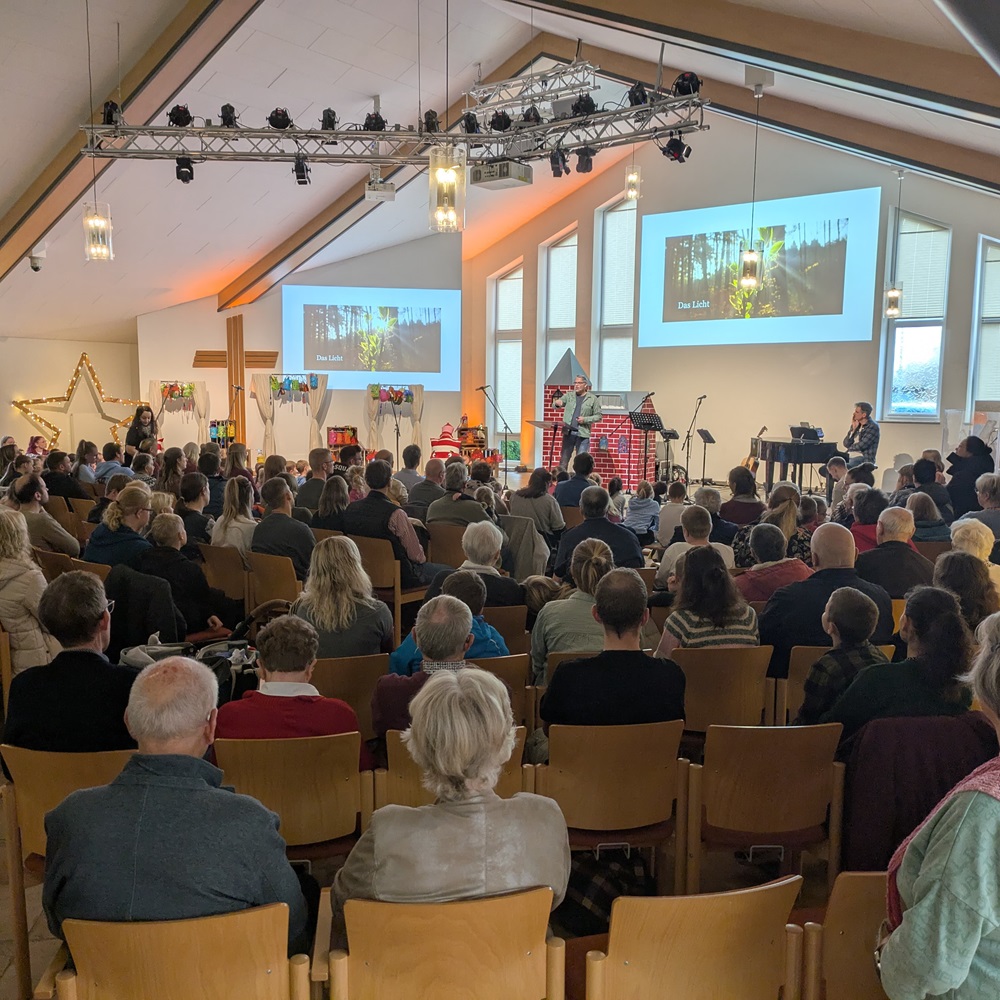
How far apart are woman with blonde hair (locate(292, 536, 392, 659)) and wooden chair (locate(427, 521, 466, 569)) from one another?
2.30 m

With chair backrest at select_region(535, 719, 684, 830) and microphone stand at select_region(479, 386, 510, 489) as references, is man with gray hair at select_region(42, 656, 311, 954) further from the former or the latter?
microphone stand at select_region(479, 386, 510, 489)

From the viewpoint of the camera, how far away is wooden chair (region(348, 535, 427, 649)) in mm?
5234

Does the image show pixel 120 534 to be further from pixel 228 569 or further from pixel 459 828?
pixel 459 828

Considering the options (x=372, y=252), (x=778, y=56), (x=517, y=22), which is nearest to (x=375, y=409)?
(x=372, y=252)

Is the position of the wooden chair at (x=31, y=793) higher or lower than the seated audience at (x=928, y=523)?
lower

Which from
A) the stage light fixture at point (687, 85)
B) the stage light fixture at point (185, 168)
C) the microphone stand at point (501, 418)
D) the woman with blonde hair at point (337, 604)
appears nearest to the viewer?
the woman with blonde hair at point (337, 604)

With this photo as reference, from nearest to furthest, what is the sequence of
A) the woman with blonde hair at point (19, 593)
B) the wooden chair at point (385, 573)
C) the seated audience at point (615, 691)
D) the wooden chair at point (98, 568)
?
the seated audience at point (615, 691) → the woman with blonde hair at point (19, 593) → the wooden chair at point (98, 568) → the wooden chair at point (385, 573)

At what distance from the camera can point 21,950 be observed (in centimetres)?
231

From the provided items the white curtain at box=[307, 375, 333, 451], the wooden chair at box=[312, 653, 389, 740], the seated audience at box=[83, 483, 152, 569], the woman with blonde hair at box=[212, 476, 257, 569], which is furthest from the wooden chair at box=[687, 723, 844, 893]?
the white curtain at box=[307, 375, 333, 451]

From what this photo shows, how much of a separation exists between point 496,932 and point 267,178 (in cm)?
1116

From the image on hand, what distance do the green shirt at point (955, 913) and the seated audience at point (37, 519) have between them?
4894 millimetres

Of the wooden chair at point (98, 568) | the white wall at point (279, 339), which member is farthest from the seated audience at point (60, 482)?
the white wall at point (279, 339)

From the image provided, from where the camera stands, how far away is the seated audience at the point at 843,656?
2.79 m

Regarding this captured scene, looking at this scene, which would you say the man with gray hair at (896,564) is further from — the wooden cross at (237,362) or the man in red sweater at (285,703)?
the wooden cross at (237,362)
